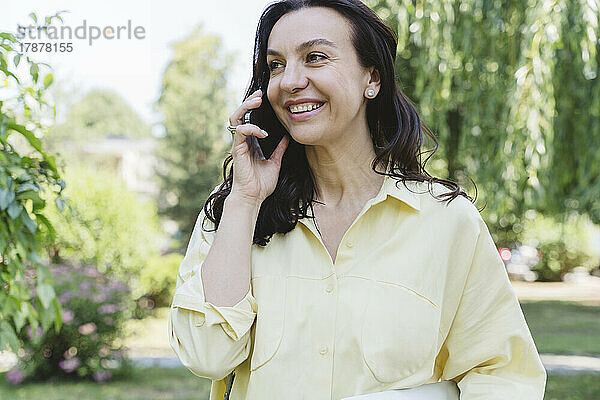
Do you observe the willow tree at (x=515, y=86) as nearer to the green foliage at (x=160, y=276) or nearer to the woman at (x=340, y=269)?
the woman at (x=340, y=269)

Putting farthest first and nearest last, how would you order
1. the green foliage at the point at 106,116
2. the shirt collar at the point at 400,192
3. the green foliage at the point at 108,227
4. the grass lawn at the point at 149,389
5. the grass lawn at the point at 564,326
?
1. the green foliage at the point at 106,116
2. the green foliage at the point at 108,227
3. the grass lawn at the point at 564,326
4. the grass lawn at the point at 149,389
5. the shirt collar at the point at 400,192

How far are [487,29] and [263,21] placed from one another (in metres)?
4.17

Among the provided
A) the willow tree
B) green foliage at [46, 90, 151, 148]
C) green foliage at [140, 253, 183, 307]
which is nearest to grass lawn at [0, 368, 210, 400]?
the willow tree

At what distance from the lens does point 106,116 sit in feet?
106

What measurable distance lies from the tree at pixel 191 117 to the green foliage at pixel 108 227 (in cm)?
609

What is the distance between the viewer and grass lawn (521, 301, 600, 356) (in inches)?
370

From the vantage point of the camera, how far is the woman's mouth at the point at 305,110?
1517 mm

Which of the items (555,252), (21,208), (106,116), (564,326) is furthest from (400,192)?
(106,116)

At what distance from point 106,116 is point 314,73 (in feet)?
105

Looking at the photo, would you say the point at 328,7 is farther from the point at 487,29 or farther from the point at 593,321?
the point at 593,321

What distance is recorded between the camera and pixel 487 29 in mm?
5469

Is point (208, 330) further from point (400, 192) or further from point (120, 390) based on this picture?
point (120, 390)

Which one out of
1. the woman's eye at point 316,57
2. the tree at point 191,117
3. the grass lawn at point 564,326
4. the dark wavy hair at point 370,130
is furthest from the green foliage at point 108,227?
the woman's eye at point 316,57

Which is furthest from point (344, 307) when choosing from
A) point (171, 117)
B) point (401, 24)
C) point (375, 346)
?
point (171, 117)
